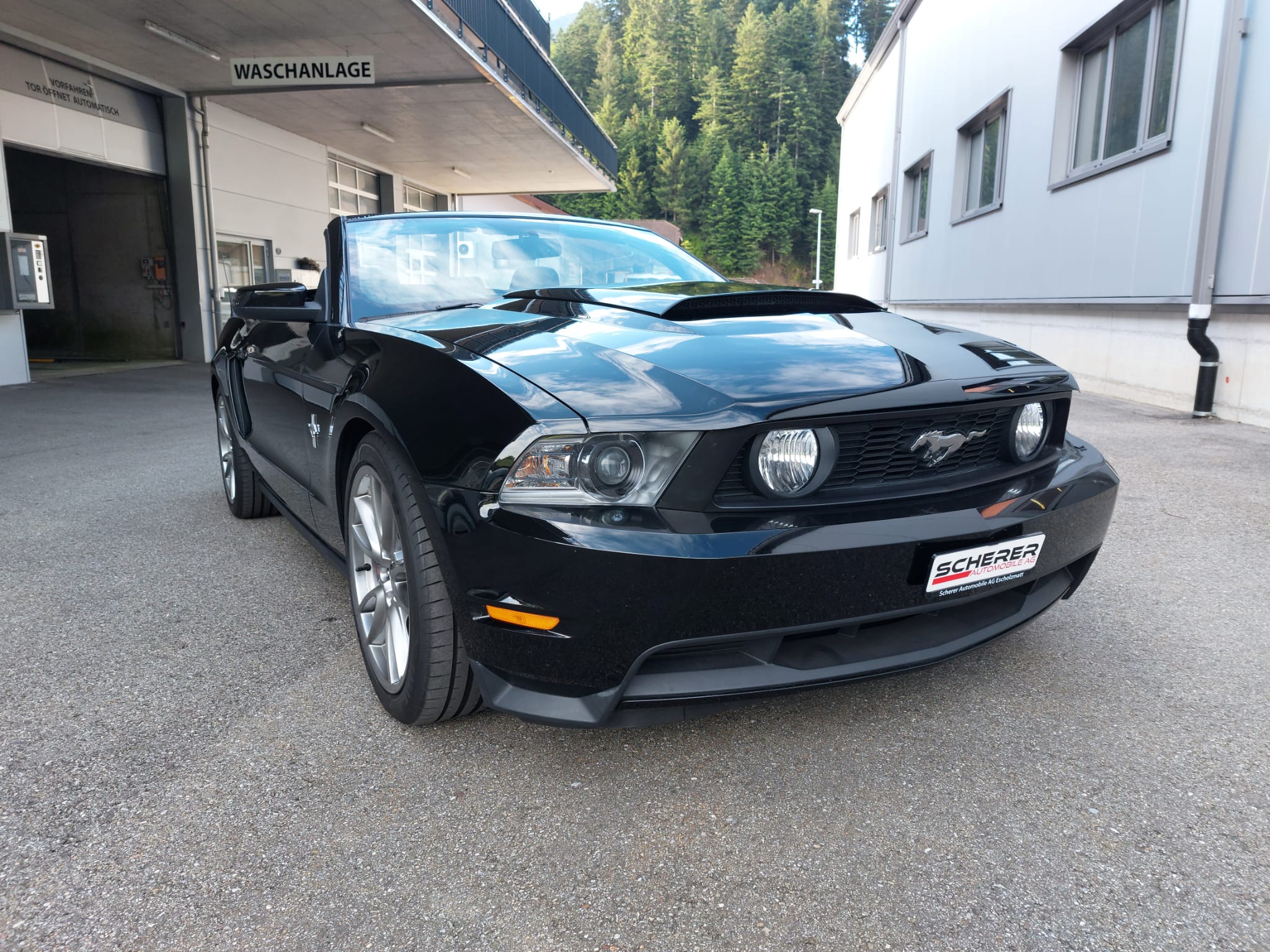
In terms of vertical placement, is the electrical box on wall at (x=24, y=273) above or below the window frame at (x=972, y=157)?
below

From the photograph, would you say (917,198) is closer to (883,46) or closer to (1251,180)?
(883,46)

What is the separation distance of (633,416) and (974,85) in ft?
47.3

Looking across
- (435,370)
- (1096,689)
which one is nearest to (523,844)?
(435,370)

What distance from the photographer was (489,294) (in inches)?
117

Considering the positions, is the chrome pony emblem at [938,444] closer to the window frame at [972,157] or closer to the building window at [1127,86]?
the building window at [1127,86]

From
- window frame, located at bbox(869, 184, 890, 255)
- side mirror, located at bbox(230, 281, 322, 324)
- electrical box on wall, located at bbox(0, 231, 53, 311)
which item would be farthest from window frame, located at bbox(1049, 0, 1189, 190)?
electrical box on wall, located at bbox(0, 231, 53, 311)

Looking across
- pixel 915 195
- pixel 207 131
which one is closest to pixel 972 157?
pixel 915 195

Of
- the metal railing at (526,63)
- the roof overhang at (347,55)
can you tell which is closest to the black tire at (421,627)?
the roof overhang at (347,55)

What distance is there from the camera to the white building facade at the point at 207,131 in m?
11.1

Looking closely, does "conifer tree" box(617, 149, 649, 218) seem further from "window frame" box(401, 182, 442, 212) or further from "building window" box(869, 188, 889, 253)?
"building window" box(869, 188, 889, 253)

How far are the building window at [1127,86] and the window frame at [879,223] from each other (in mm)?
10407

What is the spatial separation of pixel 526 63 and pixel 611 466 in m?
17.3

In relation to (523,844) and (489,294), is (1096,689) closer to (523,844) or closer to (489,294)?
(523,844)

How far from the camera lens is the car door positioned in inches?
116
